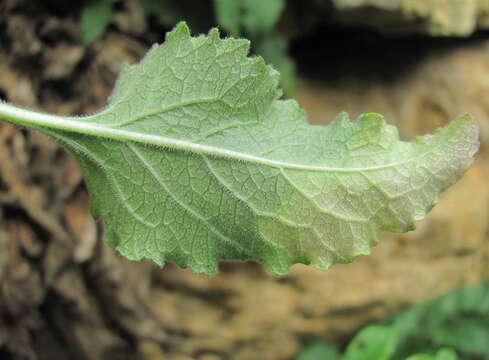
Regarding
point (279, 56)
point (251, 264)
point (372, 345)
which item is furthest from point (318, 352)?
point (279, 56)

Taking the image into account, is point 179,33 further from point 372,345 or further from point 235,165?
point 372,345

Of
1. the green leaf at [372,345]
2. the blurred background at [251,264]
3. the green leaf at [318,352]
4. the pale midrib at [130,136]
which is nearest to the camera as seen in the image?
the pale midrib at [130,136]

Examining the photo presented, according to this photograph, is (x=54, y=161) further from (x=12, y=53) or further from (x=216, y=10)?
(x=216, y=10)

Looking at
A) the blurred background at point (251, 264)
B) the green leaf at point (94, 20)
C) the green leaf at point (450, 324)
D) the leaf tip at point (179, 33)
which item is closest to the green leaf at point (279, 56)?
the blurred background at point (251, 264)

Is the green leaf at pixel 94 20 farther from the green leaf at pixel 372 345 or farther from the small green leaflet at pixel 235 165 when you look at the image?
the green leaf at pixel 372 345

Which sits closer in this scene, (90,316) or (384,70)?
(90,316)

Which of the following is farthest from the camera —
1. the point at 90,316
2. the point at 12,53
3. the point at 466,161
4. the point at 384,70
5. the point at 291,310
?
the point at 384,70

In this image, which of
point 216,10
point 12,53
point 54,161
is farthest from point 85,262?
point 216,10
